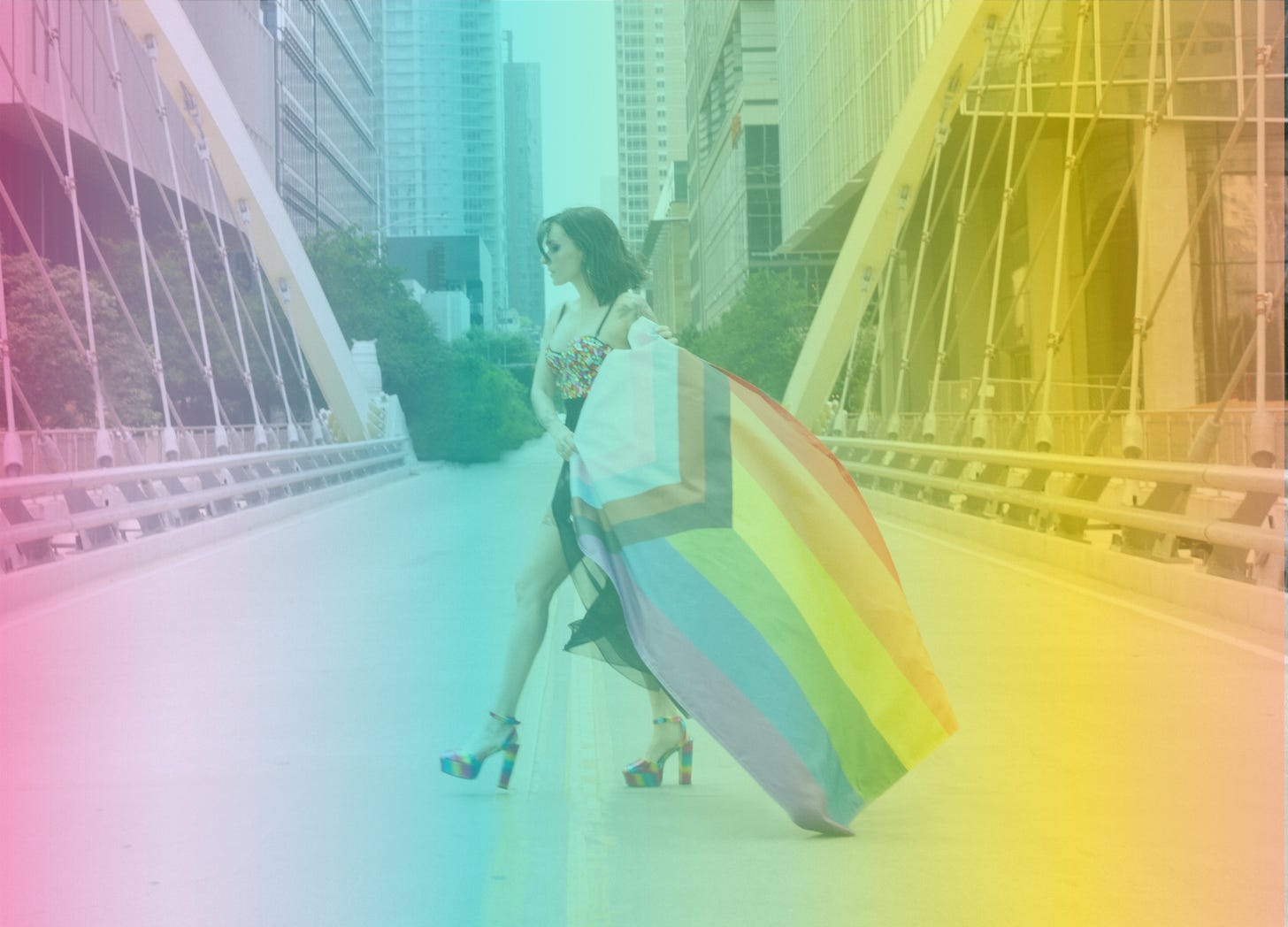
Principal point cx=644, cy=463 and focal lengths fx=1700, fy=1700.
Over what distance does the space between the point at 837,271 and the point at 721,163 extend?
40445 mm

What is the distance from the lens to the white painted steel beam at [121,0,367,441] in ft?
80.8

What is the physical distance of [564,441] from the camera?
524cm

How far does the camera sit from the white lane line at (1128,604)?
8.48 meters

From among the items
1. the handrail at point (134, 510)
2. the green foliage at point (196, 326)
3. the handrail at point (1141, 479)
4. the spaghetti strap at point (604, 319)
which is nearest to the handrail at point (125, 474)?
the handrail at point (134, 510)

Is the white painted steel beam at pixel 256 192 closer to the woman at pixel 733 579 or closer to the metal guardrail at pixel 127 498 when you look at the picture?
the metal guardrail at pixel 127 498

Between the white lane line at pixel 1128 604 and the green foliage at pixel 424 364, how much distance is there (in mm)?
7739

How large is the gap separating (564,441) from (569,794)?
47.1 inches

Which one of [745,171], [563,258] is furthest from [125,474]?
[745,171]

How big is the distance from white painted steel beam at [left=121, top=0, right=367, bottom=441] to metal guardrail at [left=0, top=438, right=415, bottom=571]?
437 cm

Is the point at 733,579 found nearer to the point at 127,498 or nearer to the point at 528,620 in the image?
the point at 528,620

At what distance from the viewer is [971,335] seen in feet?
170

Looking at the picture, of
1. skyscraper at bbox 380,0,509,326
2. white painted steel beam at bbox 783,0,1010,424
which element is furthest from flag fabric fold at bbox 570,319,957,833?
white painted steel beam at bbox 783,0,1010,424

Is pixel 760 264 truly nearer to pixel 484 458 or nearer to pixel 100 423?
pixel 484 458

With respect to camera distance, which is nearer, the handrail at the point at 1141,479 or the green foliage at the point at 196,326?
the handrail at the point at 1141,479
